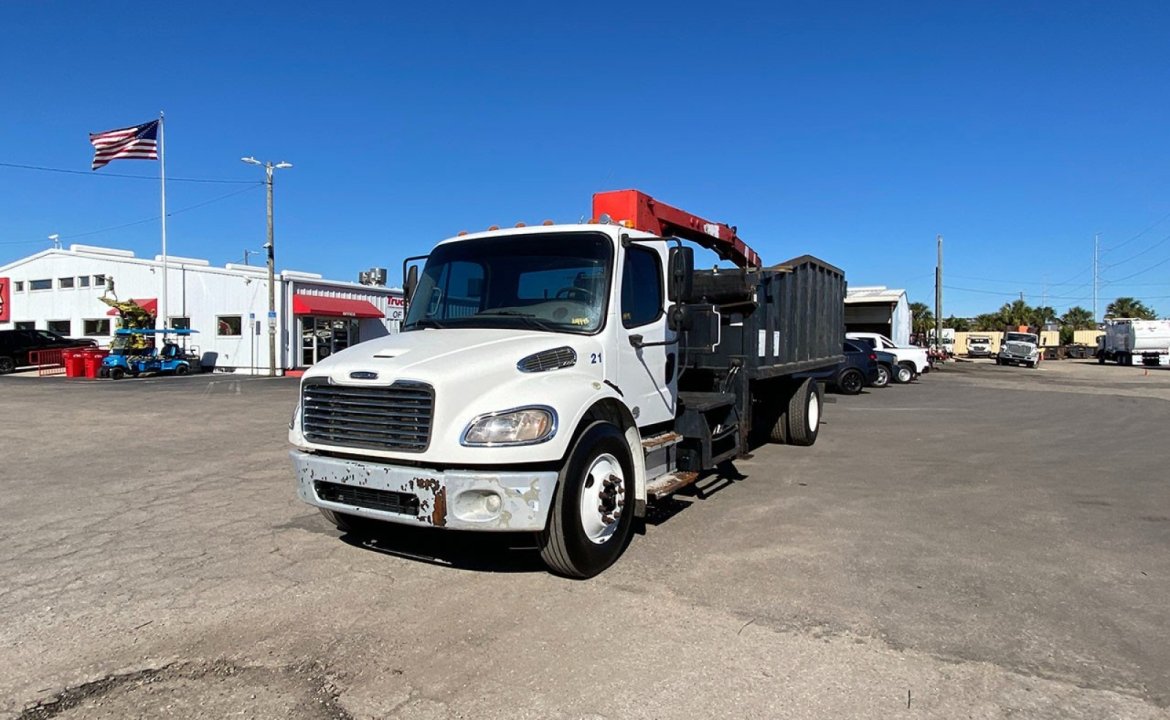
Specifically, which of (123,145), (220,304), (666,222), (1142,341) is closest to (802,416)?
(666,222)

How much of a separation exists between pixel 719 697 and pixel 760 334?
589cm

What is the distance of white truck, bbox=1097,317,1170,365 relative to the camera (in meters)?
44.5

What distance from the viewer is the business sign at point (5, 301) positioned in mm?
38969

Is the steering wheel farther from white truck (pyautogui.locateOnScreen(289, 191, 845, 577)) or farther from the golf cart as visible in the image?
the golf cart

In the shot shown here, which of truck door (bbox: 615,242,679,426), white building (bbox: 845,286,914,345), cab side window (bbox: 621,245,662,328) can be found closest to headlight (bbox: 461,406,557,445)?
truck door (bbox: 615,242,679,426)

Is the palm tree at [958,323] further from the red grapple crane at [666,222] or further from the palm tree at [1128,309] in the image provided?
the red grapple crane at [666,222]

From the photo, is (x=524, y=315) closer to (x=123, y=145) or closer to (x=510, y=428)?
(x=510, y=428)

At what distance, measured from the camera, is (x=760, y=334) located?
8.57m

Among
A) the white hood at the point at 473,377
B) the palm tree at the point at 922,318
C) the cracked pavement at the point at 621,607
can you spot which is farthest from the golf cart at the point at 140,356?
the palm tree at the point at 922,318

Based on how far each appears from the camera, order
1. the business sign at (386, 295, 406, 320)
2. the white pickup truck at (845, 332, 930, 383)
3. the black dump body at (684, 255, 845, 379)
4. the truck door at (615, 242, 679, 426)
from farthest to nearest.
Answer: the business sign at (386, 295, 406, 320)
the white pickup truck at (845, 332, 930, 383)
the black dump body at (684, 255, 845, 379)
the truck door at (615, 242, 679, 426)

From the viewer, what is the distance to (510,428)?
4.19 meters

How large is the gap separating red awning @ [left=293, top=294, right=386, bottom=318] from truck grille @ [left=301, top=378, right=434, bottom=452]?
26641 millimetres

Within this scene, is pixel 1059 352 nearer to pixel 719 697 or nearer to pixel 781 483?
pixel 781 483

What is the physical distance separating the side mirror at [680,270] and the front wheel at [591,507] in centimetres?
133
